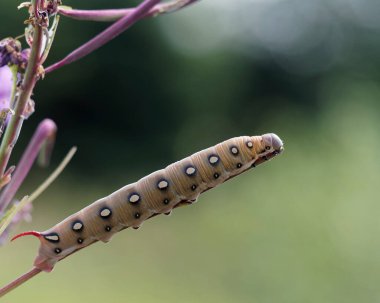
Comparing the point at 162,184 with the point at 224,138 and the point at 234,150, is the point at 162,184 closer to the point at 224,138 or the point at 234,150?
the point at 234,150

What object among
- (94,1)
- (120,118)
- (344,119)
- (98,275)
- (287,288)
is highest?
(94,1)

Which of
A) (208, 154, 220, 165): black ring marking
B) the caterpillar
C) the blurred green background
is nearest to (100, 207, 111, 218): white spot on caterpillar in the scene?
the caterpillar

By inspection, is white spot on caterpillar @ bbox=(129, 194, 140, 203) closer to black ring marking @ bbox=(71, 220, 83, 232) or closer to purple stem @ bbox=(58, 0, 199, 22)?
black ring marking @ bbox=(71, 220, 83, 232)

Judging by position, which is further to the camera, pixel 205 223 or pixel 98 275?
pixel 205 223

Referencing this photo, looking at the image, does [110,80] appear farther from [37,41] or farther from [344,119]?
[37,41]

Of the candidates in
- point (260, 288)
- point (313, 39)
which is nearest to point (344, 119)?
point (260, 288)

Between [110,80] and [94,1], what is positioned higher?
[94,1]
